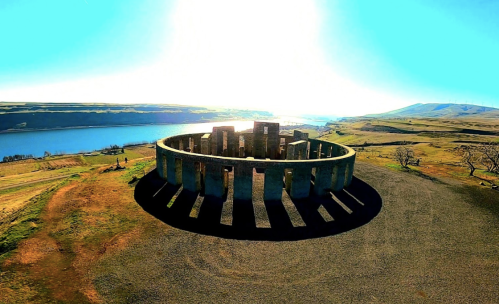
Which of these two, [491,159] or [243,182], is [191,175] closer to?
[243,182]

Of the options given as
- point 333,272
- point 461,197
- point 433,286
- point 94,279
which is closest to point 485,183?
point 461,197

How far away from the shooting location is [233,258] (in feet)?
44.1

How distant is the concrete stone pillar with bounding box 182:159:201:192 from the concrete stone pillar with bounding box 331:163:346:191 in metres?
13.3

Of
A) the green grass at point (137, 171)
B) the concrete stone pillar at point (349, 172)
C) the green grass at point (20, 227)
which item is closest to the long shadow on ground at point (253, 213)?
the concrete stone pillar at point (349, 172)

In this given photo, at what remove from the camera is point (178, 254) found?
13.6 metres

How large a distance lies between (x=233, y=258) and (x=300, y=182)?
981 centimetres

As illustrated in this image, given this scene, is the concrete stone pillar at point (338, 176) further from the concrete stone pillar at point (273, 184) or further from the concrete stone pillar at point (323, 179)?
the concrete stone pillar at point (273, 184)

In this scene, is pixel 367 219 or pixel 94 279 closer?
pixel 94 279

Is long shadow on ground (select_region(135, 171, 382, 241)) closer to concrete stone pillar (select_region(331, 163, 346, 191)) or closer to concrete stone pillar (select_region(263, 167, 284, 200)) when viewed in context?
concrete stone pillar (select_region(263, 167, 284, 200))

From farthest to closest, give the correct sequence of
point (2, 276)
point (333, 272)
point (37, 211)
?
1. point (37, 211)
2. point (333, 272)
3. point (2, 276)

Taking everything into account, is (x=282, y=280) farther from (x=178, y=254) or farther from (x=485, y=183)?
(x=485, y=183)

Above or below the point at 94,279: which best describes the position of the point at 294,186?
above

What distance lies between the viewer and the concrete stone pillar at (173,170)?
23.1 m

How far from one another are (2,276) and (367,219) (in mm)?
22316
